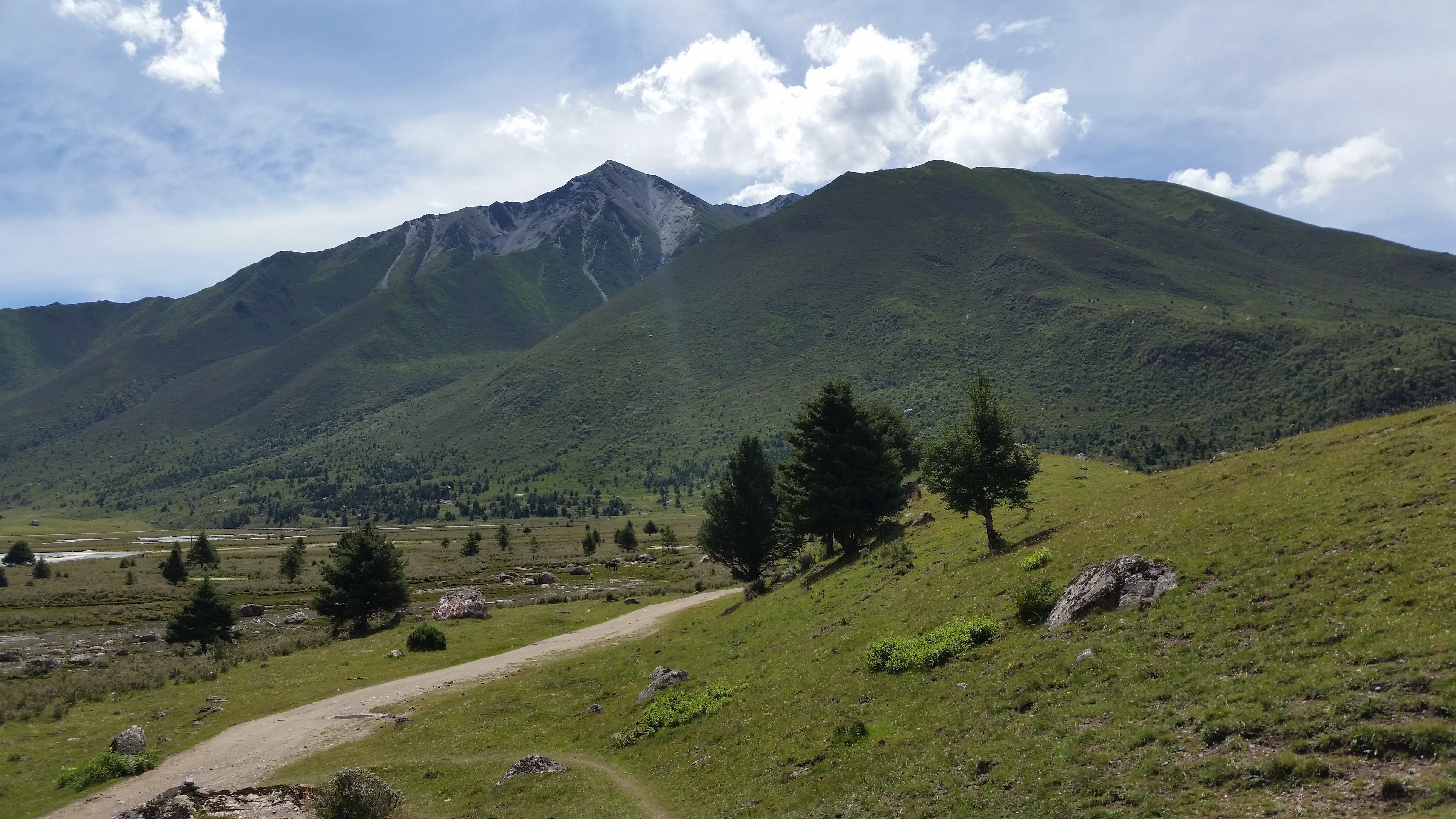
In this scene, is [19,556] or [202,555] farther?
[19,556]

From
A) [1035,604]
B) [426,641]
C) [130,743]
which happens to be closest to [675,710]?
[1035,604]

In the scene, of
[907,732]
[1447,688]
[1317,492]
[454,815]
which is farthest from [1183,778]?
[454,815]

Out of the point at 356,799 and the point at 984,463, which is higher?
the point at 984,463

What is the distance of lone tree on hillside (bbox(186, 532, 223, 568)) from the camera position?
11112 centimetres

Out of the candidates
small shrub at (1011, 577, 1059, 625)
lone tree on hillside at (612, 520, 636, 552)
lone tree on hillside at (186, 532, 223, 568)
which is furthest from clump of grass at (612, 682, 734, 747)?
lone tree on hillside at (186, 532, 223, 568)

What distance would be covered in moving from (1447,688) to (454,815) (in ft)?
78.9

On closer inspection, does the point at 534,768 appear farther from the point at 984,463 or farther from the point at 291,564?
the point at 291,564

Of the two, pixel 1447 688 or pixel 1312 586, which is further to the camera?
pixel 1312 586

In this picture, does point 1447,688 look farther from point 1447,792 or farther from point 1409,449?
point 1409,449

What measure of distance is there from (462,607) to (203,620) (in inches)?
757

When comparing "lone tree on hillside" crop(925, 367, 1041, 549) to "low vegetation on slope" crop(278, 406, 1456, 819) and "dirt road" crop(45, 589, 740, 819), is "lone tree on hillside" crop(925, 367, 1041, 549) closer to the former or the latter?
"low vegetation on slope" crop(278, 406, 1456, 819)

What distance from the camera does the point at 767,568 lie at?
7944cm

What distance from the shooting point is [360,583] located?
60.2 meters

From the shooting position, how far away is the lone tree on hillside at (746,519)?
64812 millimetres
